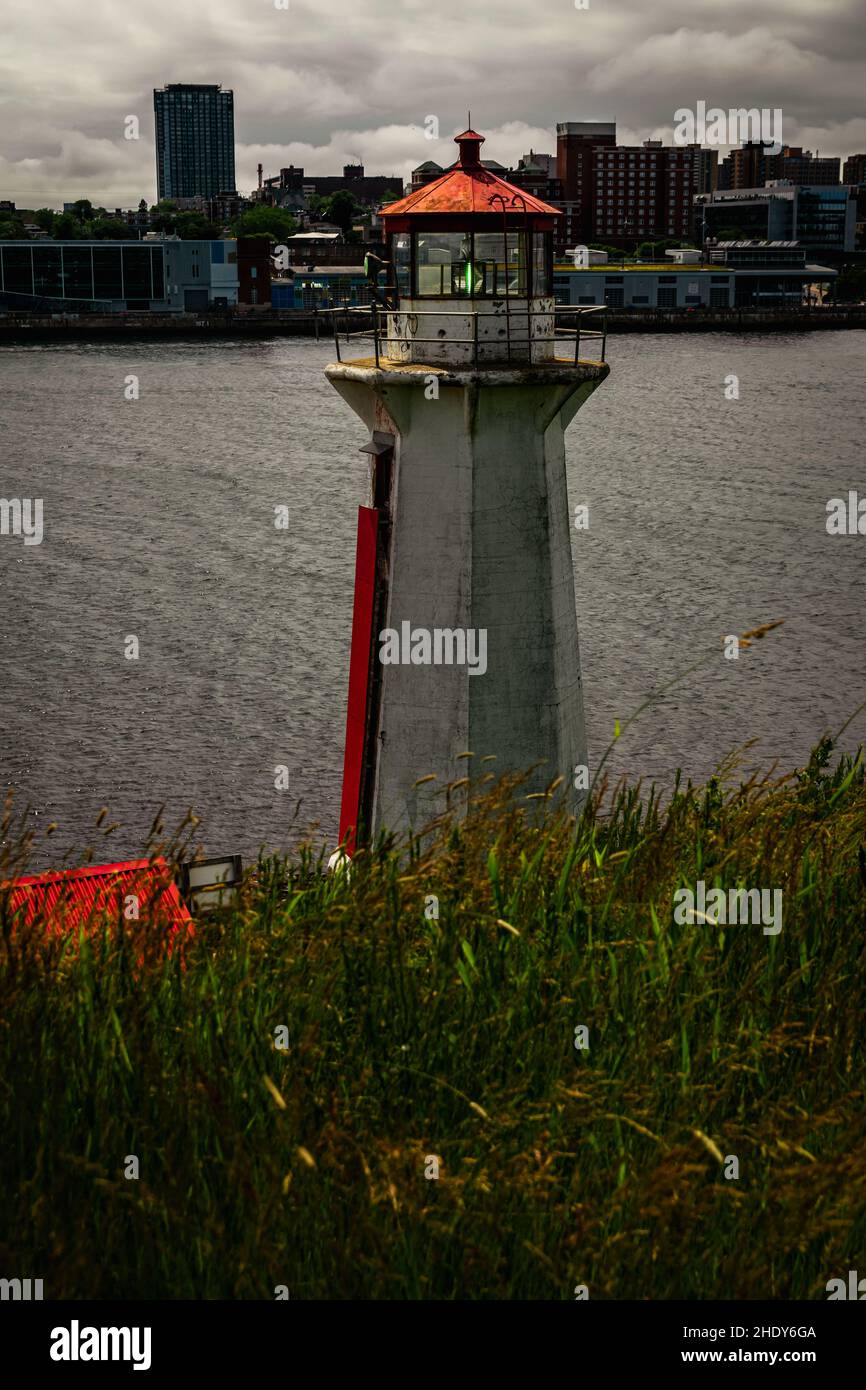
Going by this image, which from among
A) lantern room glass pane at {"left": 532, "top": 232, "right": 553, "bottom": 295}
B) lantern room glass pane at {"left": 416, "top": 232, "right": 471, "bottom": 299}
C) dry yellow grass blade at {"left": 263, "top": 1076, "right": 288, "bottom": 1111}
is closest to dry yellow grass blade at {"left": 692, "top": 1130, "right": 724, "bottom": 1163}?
dry yellow grass blade at {"left": 263, "top": 1076, "right": 288, "bottom": 1111}

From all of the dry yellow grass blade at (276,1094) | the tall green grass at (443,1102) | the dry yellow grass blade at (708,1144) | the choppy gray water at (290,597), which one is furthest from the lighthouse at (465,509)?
the choppy gray water at (290,597)

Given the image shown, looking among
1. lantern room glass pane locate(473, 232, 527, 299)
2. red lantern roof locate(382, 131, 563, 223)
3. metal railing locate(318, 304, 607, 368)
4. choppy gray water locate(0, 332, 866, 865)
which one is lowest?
choppy gray water locate(0, 332, 866, 865)

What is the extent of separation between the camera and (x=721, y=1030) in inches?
200

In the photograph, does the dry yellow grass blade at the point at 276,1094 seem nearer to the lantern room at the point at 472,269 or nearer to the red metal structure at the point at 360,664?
the red metal structure at the point at 360,664

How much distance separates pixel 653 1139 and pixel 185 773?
923 inches

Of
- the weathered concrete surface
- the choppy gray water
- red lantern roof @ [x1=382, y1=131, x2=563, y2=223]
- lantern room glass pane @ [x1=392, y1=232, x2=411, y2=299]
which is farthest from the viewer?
the choppy gray water

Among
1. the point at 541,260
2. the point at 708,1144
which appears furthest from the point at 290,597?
the point at 708,1144

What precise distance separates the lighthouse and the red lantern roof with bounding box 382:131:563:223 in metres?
0.02

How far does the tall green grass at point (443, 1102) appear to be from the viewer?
4.16 m

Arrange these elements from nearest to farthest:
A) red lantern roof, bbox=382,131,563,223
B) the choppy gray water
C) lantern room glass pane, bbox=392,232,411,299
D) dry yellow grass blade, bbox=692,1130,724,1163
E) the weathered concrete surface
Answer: dry yellow grass blade, bbox=692,1130,724,1163
the weathered concrete surface
red lantern roof, bbox=382,131,563,223
lantern room glass pane, bbox=392,232,411,299
the choppy gray water

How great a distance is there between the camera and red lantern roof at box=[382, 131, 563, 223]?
1327cm

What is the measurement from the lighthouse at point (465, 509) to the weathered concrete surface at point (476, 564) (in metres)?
0.01

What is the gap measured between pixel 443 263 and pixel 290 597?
28084mm

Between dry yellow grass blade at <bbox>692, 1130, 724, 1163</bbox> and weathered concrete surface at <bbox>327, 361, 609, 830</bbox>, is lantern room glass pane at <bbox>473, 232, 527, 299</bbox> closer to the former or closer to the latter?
weathered concrete surface at <bbox>327, 361, 609, 830</bbox>
